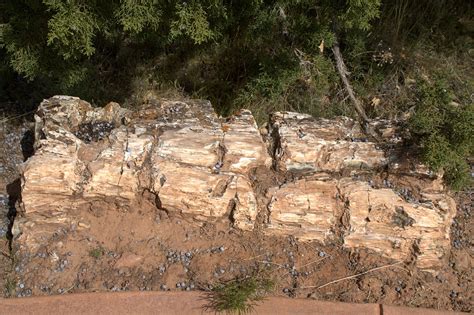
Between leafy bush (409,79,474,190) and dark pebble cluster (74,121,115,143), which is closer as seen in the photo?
leafy bush (409,79,474,190)

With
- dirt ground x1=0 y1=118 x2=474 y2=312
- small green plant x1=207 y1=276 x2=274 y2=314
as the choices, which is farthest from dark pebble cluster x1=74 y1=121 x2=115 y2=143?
small green plant x1=207 y1=276 x2=274 y2=314

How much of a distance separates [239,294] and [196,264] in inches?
14.0

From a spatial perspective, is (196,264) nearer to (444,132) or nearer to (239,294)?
(239,294)

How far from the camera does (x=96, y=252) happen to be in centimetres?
345

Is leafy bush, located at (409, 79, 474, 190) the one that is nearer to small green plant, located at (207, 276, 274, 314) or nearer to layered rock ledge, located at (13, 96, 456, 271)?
layered rock ledge, located at (13, 96, 456, 271)

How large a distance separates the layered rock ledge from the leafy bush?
136 mm

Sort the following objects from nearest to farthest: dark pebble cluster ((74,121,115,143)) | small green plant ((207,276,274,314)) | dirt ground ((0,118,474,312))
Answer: small green plant ((207,276,274,314)) → dirt ground ((0,118,474,312)) → dark pebble cluster ((74,121,115,143))

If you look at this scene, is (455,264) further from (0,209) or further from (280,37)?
(0,209)

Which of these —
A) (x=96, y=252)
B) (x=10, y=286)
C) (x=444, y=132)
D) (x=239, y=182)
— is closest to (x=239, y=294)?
(x=239, y=182)

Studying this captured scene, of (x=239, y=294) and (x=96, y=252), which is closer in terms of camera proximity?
(x=239, y=294)

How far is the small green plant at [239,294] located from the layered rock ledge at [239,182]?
0.35 meters

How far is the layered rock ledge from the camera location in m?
3.42

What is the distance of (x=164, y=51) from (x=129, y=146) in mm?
2048

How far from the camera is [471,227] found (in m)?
3.80
